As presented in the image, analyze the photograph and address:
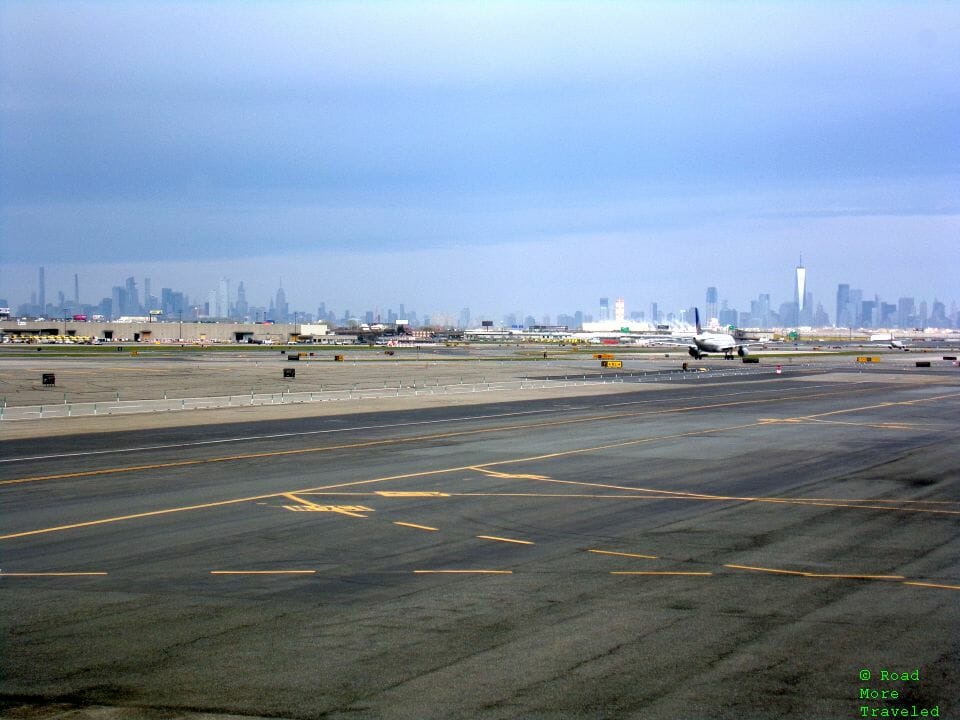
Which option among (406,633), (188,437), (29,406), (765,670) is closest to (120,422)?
(188,437)

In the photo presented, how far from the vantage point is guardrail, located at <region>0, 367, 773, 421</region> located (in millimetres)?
50812

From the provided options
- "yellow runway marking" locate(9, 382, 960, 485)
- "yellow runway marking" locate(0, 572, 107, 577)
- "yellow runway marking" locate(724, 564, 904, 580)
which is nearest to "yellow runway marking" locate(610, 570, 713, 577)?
"yellow runway marking" locate(724, 564, 904, 580)

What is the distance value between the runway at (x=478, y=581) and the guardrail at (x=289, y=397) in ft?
58.9

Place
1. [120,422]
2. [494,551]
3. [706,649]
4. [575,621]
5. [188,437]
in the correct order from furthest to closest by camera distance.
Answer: [120,422] → [188,437] → [494,551] → [575,621] → [706,649]

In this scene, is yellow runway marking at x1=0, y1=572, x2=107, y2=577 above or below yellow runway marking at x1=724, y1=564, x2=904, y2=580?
above

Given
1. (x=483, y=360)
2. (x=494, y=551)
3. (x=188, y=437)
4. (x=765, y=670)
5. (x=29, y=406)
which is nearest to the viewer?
(x=765, y=670)

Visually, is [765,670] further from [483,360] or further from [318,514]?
[483,360]

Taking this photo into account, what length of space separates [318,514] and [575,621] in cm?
1012

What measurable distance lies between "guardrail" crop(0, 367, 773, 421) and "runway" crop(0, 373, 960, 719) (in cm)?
1795

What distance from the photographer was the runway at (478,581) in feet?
35.4

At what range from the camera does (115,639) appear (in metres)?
12.5

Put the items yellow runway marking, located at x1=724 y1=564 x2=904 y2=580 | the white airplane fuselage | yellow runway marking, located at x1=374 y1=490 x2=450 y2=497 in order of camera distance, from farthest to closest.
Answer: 1. the white airplane fuselage
2. yellow runway marking, located at x1=374 y1=490 x2=450 y2=497
3. yellow runway marking, located at x1=724 y1=564 x2=904 y2=580

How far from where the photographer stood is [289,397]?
61.6m

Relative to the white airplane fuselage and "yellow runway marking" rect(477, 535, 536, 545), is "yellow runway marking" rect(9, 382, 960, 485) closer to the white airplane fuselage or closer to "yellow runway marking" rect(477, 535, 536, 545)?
"yellow runway marking" rect(477, 535, 536, 545)
